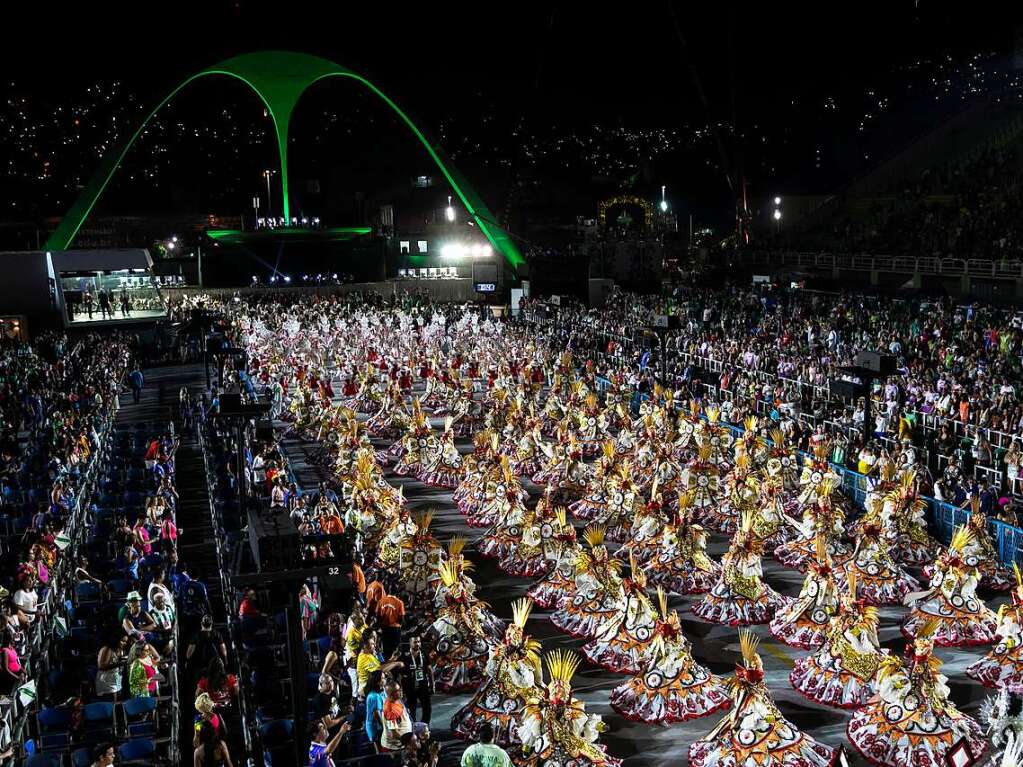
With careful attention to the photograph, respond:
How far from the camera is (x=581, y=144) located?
62250mm

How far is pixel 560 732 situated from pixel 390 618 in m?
2.86

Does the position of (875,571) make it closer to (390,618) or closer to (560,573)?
(560,573)

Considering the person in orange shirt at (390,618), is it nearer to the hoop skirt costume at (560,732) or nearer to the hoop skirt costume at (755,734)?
the hoop skirt costume at (560,732)

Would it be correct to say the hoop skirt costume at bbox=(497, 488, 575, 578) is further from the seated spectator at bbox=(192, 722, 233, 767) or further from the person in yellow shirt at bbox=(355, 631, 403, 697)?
the seated spectator at bbox=(192, 722, 233, 767)

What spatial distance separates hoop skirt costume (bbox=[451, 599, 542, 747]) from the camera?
9219 mm

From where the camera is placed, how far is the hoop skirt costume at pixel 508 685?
922 centimetres

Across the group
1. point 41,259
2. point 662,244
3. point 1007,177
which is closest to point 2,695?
point 41,259

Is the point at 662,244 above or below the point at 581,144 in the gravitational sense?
below

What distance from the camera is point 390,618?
35.8 ft

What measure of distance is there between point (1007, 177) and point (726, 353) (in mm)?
15424

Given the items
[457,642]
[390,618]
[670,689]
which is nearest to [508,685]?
[457,642]

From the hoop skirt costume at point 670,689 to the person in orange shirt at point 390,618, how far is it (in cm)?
239

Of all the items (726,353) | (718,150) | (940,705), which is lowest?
(940,705)

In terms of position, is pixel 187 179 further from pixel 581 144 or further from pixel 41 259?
pixel 41 259
